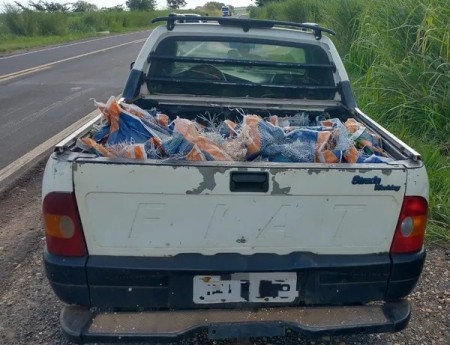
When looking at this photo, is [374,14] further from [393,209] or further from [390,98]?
[393,209]

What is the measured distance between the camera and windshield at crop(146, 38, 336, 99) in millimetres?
4238

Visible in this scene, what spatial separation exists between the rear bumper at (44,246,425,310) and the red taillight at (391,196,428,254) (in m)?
0.05

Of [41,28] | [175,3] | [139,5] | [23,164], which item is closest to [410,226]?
[23,164]

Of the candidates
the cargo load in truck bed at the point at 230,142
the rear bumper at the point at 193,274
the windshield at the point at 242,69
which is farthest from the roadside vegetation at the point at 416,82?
the rear bumper at the point at 193,274

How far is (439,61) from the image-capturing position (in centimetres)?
614

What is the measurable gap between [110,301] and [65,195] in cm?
57

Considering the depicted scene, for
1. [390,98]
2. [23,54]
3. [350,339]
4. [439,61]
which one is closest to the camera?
[350,339]

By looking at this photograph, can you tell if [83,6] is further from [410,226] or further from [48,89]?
[410,226]

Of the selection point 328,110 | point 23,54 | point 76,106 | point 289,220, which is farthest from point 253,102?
point 23,54

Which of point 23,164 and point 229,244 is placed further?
point 23,164

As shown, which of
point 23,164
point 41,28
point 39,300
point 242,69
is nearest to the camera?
point 39,300

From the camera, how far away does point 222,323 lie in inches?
101

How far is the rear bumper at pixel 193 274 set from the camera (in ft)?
8.38

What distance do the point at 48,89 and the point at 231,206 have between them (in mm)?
10715
